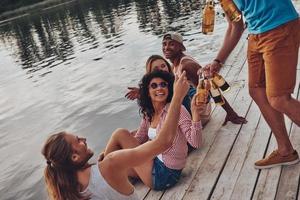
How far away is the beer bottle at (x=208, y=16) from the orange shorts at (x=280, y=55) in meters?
1.03

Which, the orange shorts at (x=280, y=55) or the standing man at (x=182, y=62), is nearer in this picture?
the orange shorts at (x=280, y=55)

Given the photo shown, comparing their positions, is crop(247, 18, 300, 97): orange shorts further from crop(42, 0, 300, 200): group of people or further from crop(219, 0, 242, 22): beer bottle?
crop(219, 0, 242, 22): beer bottle

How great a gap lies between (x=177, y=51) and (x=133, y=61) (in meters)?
12.1

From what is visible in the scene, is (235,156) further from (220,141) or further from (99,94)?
(99,94)

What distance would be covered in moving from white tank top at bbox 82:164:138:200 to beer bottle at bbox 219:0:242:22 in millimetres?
1751

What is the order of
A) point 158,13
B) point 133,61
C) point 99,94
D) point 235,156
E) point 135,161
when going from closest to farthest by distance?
point 135,161 → point 235,156 → point 99,94 → point 133,61 → point 158,13

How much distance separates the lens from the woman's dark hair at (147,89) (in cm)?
412

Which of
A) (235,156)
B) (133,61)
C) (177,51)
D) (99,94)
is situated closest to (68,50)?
(133,61)

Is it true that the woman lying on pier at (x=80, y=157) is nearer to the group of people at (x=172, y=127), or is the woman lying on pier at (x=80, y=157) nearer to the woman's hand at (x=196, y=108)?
the group of people at (x=172, y=127)

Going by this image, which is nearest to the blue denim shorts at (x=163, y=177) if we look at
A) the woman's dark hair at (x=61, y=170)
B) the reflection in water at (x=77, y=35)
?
the woman's dark hair at (x=61, y=170)

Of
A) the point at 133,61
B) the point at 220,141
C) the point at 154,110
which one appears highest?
the point at 154,110

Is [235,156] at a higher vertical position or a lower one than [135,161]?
lower

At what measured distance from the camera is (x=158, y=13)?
3000 centimetres

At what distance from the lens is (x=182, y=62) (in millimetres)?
5188
